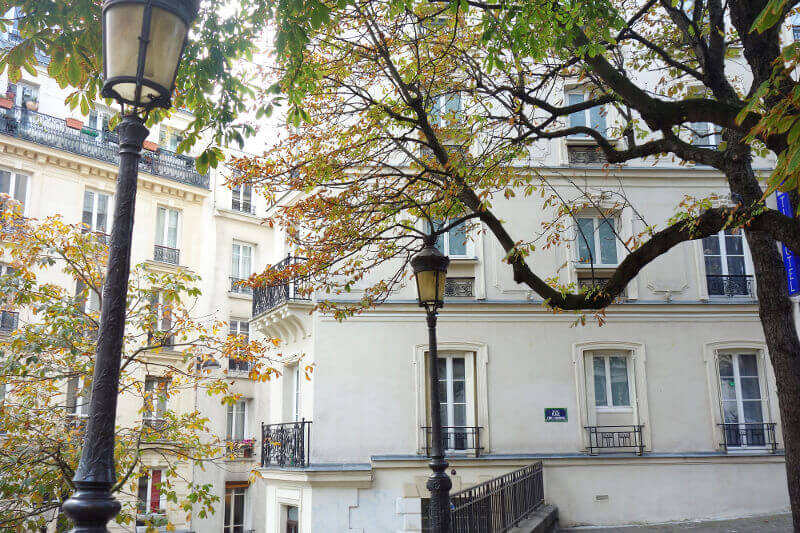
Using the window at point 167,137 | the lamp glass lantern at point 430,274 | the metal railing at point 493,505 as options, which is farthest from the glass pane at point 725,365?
the window at point 167,137

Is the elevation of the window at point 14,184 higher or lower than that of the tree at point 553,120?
higher

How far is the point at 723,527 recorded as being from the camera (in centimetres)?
1457

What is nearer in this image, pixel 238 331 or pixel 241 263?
pixel 238 331

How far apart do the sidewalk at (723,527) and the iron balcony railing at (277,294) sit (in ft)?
26.8

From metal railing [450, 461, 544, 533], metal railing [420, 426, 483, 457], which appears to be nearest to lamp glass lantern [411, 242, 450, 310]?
metal railing [450, 461, 544, 533]

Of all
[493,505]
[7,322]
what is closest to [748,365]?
[493,505]

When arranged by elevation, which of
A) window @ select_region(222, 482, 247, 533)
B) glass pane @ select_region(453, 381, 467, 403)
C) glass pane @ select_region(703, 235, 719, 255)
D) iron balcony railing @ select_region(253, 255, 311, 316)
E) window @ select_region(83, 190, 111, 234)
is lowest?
window @ select_region(222, 482, 247, 533)

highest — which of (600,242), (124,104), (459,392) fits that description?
(600,242)

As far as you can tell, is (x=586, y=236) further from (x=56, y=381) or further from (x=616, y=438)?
(x=56, y=381)

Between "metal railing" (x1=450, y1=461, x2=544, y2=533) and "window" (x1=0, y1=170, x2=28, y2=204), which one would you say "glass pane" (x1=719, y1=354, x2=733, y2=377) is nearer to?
"metal railing" (x1=450, y1=461, x2=544, y2=533)

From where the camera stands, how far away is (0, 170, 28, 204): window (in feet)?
81.7

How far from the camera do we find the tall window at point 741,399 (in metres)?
16.1

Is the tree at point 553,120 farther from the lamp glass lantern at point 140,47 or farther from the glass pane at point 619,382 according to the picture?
the glass pane at point 619,382

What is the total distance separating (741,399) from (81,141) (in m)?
24.7
